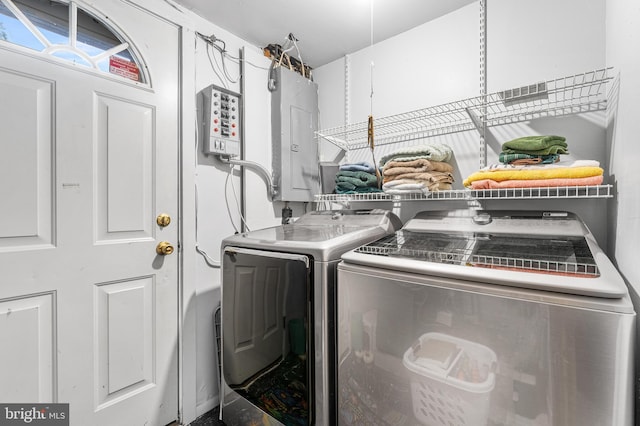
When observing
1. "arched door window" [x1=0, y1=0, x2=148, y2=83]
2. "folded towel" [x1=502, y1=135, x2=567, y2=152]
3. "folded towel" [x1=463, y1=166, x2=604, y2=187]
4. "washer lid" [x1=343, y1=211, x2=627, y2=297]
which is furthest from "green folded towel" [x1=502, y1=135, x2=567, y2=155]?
"arched door window" [x1=0, y1=0, x2=148, y2=83]

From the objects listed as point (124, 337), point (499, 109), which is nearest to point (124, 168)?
point (124, 337)

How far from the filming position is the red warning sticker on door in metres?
1.39

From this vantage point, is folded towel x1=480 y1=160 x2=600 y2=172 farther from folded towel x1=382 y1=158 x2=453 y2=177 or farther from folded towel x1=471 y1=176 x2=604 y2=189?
folded towel x1=382 y1=158 x2=453 y2=177

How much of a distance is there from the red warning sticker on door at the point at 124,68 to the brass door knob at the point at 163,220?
0.71 m

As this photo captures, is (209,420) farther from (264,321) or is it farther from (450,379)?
(450,379)

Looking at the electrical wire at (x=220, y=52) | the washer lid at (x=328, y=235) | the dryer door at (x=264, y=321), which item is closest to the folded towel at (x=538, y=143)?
the washer lid at (x=328, y=235)

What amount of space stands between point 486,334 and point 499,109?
1.28m

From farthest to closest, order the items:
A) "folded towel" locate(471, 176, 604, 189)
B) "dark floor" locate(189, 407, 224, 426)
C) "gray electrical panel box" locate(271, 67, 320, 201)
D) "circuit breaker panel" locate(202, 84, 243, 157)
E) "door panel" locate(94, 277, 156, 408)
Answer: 1. "gray electrical panel box" locate(271, 67, 320, 201)
2. "circuit breaker panel" locate(202, 84, 243, 157)
3. "dark floor" locate(189, 407, 224, 426)
4. "door panel" locate(94, 277, 156, 408)
5. "folded towel" locate(471, 176, 604, 189)

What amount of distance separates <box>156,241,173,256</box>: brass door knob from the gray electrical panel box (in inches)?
30.9

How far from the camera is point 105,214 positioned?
1.34 m

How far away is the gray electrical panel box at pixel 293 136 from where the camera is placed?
79.8 inches

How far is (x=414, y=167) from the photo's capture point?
4.85 ft

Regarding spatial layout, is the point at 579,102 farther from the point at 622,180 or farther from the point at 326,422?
the point at 326,422

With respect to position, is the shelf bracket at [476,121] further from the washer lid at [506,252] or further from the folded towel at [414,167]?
the washer lid at [506,252]
